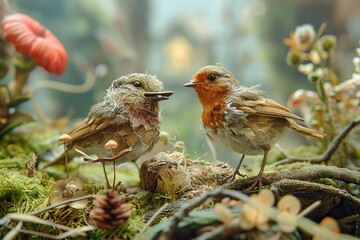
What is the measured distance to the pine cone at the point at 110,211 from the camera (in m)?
0.88

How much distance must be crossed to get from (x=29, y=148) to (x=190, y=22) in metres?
1.90

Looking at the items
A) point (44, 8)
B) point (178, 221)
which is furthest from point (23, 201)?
point (44, 8)

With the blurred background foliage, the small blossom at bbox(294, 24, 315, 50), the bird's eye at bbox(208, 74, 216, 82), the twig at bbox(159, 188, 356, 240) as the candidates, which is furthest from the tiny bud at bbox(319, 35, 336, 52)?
the blurred background foliage

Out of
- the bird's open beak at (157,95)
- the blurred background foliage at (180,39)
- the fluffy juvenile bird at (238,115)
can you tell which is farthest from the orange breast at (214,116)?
the blurred background foliage at (180,39)

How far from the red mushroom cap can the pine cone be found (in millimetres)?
815

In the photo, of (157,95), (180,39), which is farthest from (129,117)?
(180,39)

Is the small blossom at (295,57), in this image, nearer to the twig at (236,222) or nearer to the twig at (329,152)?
the twig at (329,152)

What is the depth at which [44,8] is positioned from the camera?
2877 millimetres

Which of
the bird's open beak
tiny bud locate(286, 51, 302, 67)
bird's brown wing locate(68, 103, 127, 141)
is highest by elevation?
tiny bud locate(286, 51, 302, 67)

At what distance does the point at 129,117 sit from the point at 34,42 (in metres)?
0.57

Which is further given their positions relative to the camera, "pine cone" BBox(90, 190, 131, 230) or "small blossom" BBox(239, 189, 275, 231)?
"pine cone" BBox(90, 190, 131, 230)

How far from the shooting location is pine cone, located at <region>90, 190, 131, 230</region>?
34.4 inches

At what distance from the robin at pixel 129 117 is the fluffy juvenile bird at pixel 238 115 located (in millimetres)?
124

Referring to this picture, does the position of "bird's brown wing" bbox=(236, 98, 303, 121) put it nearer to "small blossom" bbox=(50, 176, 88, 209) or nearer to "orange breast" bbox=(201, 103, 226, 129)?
"orange breast" bbox=(201, 103, 226, 129)
